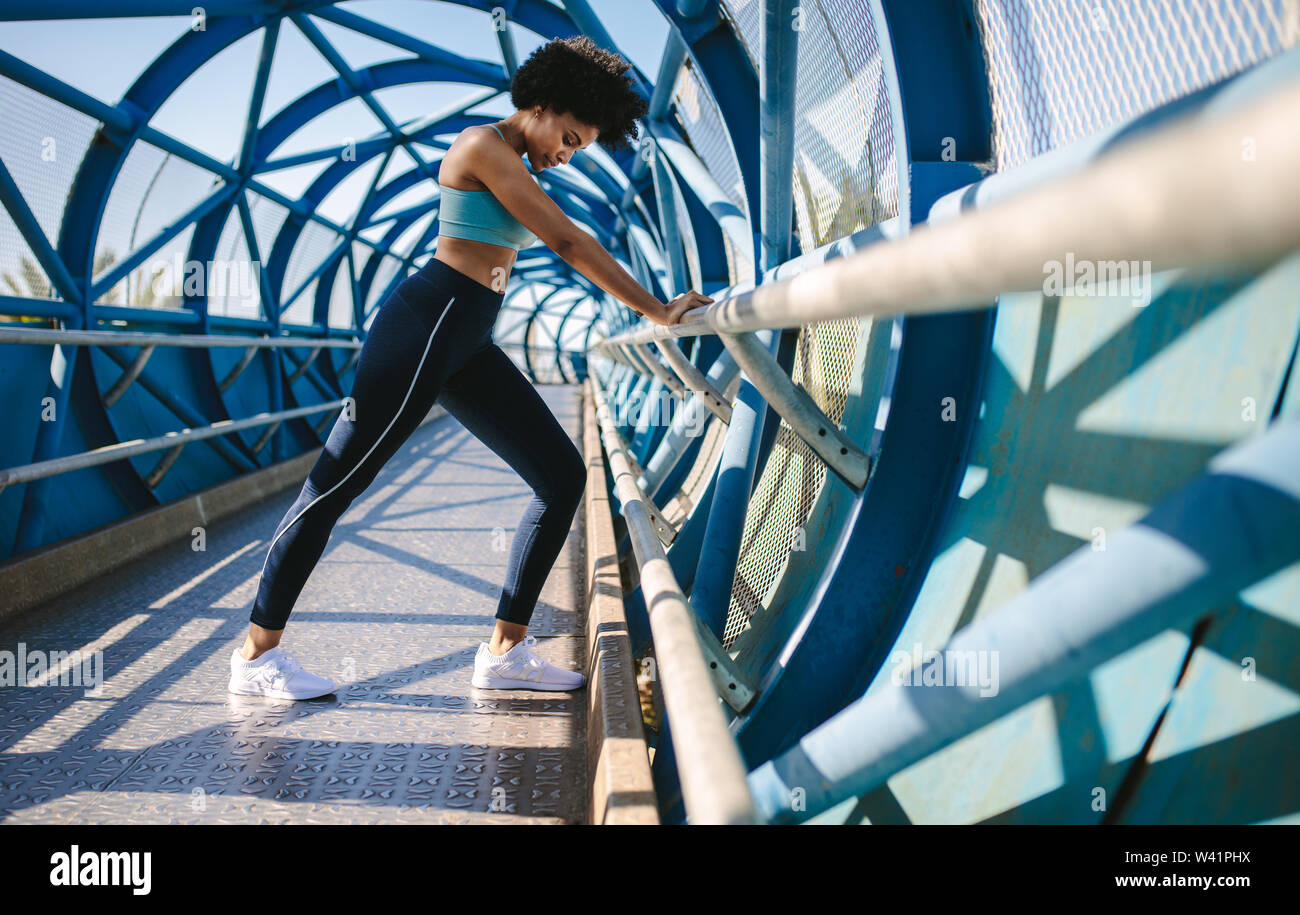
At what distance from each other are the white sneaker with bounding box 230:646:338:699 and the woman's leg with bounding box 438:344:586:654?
0.58 metres

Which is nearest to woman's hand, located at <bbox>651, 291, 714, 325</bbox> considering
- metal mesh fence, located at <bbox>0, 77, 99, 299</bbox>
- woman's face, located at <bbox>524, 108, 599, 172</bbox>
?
woman's face, located at <bbox>524, 108, 599, 172</bbox>

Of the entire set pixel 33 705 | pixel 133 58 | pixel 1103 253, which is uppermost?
pixel 133 58

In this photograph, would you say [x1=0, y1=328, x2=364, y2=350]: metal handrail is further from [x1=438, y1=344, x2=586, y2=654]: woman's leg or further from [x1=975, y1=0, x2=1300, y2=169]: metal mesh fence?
[x1=975, y1=0, x2=1300, y2=169]: metal mesh fence

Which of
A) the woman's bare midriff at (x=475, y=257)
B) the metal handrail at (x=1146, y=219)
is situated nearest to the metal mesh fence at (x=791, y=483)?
the woman's bare midriff at (x=475, y=257)

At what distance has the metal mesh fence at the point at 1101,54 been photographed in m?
1.09

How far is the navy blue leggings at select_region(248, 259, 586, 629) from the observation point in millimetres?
2078

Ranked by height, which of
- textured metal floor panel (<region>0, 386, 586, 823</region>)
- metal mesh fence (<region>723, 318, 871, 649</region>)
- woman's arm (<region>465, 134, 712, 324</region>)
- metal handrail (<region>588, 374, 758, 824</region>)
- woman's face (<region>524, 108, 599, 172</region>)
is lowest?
textured metal floor panel (<region>0, 386, 586, 823</region>)

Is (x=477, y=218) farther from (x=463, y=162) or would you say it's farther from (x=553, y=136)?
(x=553, y=136)
